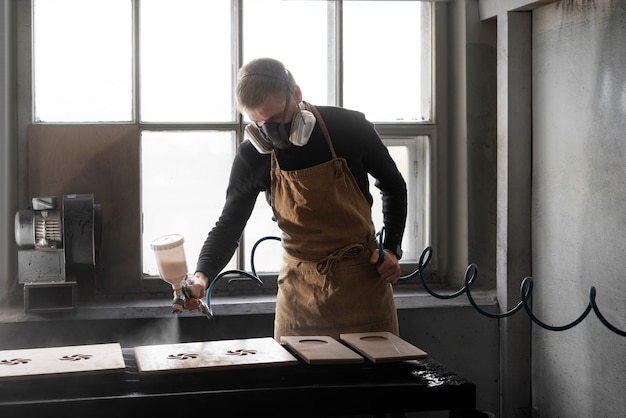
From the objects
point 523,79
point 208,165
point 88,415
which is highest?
point 523,79

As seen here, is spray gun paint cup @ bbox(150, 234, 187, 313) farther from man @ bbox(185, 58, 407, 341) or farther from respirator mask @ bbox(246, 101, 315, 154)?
respirator mask @ bbox(246, 101, 315, 154)

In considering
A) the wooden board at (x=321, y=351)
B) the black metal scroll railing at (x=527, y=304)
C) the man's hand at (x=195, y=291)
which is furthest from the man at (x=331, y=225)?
the wooden board at (x=321, y=351)

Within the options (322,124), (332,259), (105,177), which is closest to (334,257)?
(332,259)

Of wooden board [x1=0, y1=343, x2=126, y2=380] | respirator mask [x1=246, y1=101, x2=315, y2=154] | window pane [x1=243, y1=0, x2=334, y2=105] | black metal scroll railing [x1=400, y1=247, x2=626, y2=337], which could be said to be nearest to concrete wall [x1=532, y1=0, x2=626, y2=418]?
black metal scroll railing [x1=400, y1=247, x2=626, y2=337]

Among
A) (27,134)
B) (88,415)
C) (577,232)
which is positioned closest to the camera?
(88,415)

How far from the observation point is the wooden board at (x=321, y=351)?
221 centimetres

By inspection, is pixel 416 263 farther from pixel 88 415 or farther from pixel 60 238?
pixel 88 415

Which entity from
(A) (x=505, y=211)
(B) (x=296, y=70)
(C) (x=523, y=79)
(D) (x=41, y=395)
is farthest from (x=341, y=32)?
(D) (x=41, y=395)

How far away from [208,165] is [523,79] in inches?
60.7

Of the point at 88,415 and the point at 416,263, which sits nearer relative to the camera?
the point at 88,415

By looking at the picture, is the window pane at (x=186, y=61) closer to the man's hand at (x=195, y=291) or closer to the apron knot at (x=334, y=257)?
the apron knot at (x=334, y=257)

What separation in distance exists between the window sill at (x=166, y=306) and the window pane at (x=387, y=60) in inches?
36.5

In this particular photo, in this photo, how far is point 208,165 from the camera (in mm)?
3873

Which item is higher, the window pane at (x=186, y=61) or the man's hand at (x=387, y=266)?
the window pane at (x=186, y=61)
